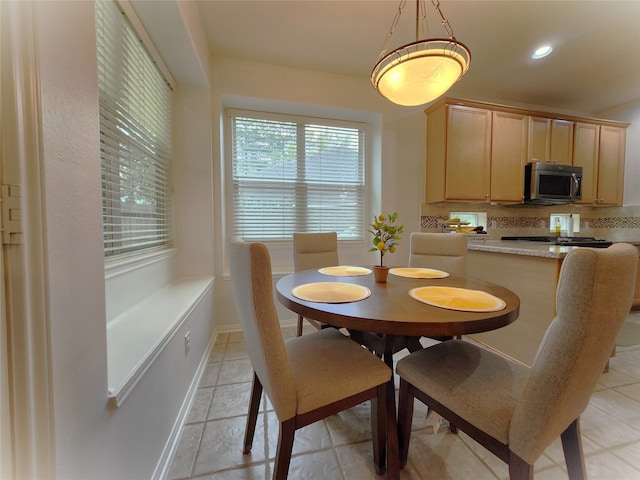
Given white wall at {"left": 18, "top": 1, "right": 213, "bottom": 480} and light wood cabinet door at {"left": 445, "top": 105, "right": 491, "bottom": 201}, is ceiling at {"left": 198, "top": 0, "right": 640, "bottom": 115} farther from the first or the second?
white wall at {"left": 18, "top": 1, "right": 213, "bottom": 480}

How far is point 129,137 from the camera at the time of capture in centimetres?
151

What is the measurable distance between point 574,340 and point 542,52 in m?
3.02

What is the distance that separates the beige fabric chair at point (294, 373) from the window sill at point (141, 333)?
1.33ft

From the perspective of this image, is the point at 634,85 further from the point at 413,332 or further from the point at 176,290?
the point at 176,290

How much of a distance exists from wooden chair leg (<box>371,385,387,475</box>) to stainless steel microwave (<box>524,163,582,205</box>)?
307cm

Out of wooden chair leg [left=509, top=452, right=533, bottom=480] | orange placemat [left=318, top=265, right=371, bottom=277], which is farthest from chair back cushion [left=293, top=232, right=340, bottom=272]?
wooden chair leg [left=509, top=452, right=533, bottom=480]

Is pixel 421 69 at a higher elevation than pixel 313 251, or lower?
higher

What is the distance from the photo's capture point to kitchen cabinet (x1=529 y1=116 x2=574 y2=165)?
295 centimetres

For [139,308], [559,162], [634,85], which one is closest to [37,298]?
[139,308]

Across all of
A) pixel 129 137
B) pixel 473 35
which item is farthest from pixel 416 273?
pixel 473 35

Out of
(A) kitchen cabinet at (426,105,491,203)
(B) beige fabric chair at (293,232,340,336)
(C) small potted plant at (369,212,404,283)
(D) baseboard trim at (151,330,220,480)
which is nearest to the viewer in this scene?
(D) baseboard trim at (151,330,220,480)

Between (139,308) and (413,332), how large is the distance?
154 centimetres

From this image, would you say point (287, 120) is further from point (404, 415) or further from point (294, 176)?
point (404, 415)

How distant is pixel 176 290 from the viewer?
76.1 inches
